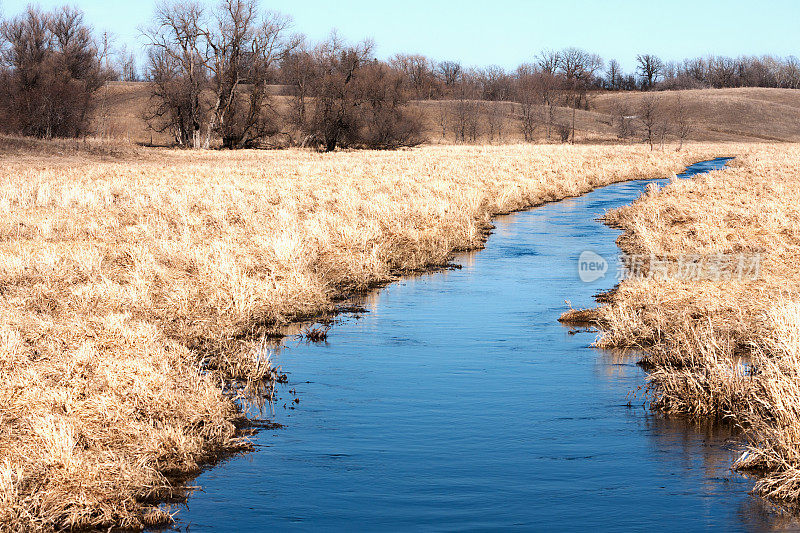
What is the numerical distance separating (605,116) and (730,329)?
120059 mm

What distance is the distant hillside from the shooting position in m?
101

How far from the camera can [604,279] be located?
15.9 metres

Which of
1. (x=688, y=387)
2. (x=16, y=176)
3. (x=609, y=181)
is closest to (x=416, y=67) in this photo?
(x=609, y=181)

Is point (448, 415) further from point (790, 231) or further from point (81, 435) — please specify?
point (790, 231)

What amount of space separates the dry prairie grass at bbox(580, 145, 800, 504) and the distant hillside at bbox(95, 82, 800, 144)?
A: 75.4m

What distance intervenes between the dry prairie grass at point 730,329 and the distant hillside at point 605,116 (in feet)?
247

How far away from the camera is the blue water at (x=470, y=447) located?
20.3ft

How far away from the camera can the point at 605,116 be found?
125 meters

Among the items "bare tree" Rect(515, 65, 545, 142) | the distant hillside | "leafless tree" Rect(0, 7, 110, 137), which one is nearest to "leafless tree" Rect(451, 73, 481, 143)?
the distant hillside

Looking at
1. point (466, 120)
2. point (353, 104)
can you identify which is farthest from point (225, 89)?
point (466, 120)

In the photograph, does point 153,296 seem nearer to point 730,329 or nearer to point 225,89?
point 730,329

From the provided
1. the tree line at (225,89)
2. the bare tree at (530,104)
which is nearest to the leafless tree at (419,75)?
the bare tree at (530,104)

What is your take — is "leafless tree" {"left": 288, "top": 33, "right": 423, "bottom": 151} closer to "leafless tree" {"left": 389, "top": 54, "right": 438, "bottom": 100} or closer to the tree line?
the tree line

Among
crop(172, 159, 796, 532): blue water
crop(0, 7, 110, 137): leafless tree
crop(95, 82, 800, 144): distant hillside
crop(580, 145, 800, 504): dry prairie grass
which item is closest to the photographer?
crop(172, 159, 796, 532): blue water
